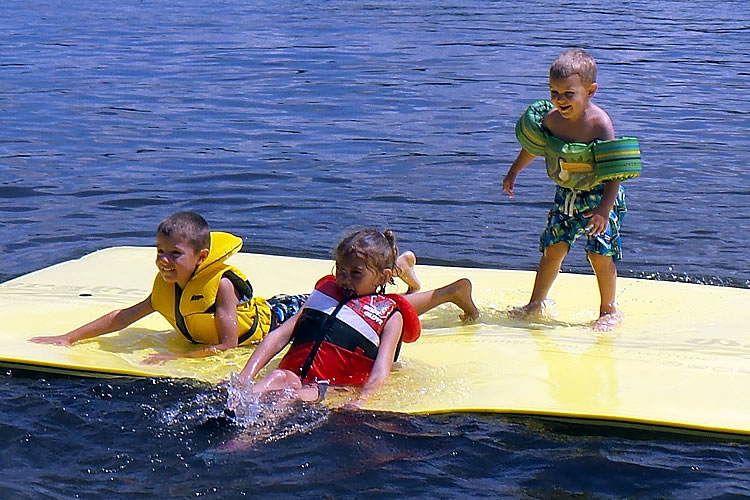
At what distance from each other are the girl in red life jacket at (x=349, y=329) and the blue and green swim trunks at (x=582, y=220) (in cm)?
108

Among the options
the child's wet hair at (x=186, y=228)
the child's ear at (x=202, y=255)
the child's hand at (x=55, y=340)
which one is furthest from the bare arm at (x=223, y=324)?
the child's hand at (x=55, y=340)

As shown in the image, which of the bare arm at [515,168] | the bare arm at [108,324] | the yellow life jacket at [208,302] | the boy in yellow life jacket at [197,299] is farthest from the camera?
the bare arm at [515,168]

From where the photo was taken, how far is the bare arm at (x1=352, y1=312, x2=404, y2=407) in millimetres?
4461

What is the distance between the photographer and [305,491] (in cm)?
394

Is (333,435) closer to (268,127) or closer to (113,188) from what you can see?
(113,188)

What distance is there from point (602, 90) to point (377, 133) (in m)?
3.95

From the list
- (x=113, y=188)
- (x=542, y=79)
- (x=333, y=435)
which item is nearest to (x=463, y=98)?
(x=542, y=79)

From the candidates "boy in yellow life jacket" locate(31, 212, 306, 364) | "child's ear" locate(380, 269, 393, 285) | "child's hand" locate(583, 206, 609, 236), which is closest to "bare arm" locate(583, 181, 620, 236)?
"child's hand" locate(583, 206, 609, 236)

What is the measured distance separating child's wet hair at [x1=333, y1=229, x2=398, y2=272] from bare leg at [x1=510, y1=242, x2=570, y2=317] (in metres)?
1.14

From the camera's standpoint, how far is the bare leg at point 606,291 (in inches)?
210

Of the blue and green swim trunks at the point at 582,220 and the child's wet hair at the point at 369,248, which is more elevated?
Result: the blue and green swim trunks at the point at 582,220

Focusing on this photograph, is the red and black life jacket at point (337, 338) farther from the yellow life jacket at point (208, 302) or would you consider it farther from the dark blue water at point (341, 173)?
the yellow life jacket at point (208, 302)

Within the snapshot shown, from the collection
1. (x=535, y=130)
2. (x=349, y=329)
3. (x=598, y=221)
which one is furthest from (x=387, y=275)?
(x=535, y=130)

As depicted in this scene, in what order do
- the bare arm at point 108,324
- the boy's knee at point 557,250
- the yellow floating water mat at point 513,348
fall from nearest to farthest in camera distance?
the yellow floating water mat at point 513,348 → the bare arm at point 108,324 → the boy's knee at point 557,250
